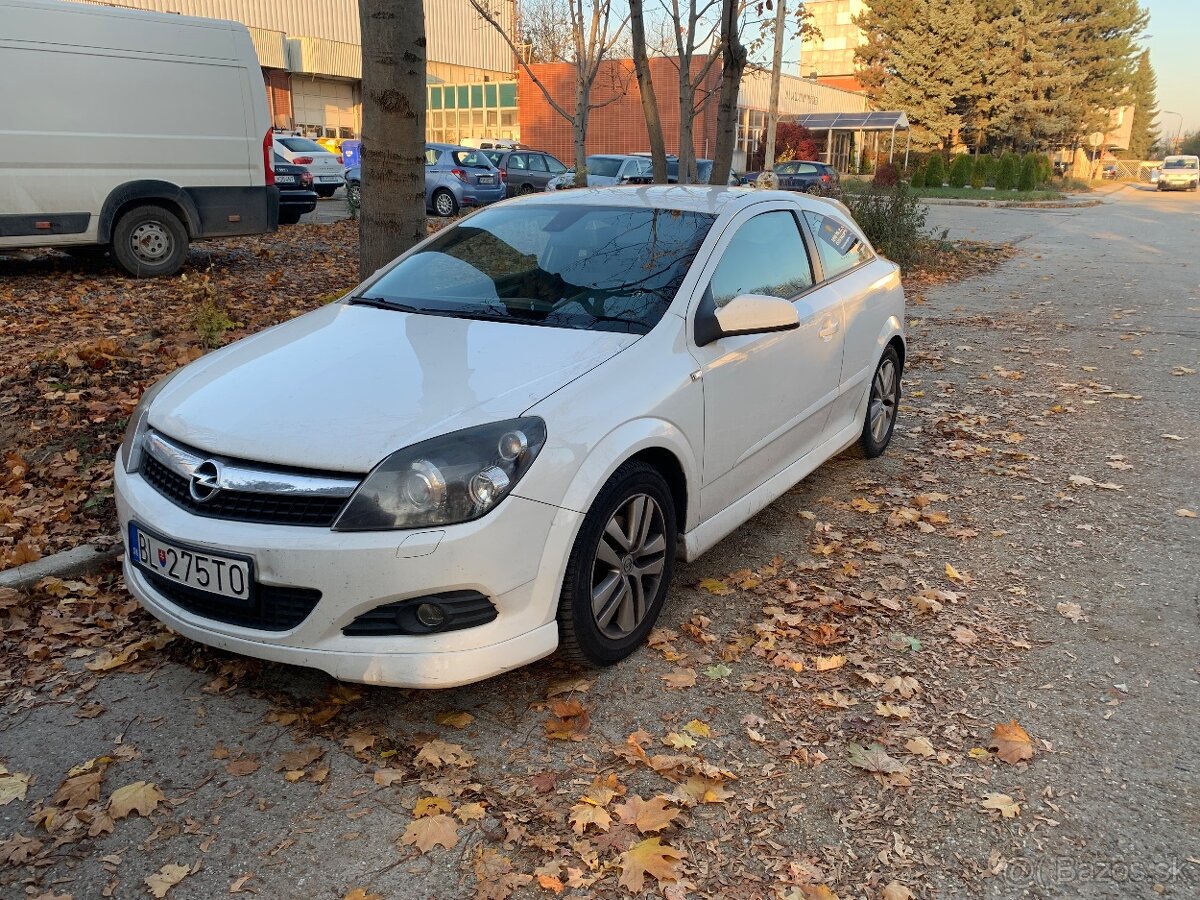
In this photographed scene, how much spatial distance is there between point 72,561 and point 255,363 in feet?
4.47

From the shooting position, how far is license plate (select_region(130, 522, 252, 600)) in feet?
9.14

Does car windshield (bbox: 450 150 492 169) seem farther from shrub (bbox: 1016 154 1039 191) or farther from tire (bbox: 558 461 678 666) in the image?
shrub (bbox: 1016 154 1039 191)

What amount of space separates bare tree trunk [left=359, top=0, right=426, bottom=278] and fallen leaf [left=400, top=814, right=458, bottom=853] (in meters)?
4.66

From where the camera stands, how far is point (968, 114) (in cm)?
5262

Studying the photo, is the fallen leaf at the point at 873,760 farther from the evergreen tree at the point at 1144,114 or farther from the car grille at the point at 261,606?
the evergreen tree at the point at 1144,114

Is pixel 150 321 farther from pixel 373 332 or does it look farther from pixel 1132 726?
pixel 1132 726

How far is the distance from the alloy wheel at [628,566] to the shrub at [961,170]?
148 feet

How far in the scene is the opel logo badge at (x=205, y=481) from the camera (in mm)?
2877

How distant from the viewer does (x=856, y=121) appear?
49.5 metres

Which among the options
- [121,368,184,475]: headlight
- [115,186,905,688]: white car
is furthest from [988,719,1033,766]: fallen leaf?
[121,368,184,475]: headlight

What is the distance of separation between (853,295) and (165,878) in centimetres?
403

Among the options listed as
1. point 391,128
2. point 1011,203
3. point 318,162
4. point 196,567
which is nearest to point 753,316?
point 196,567

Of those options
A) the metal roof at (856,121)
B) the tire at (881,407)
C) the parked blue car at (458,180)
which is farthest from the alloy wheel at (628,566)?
the metal roof at (856,121)

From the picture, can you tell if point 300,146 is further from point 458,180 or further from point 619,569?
point 619,569
